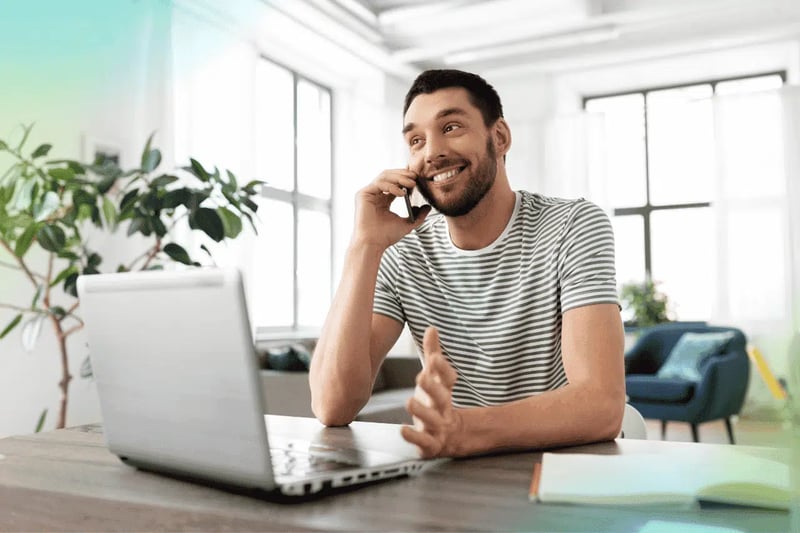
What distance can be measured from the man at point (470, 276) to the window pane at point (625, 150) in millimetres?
5861

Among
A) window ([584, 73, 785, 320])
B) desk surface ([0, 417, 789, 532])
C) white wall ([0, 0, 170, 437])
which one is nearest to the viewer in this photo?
desk surface ([0, 417, 789, 532])

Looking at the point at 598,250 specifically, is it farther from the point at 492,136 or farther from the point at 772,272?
the point at 772,272

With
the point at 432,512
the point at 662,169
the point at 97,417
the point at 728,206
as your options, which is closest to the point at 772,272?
the point at 728,206

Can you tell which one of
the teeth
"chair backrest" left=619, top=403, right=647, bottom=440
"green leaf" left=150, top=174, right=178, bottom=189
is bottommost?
"chair backrest" left=619, top=403, right=647, bottom=440

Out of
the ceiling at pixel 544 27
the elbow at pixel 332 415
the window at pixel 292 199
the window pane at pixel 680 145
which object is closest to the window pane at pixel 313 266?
the window at pixel 292 199

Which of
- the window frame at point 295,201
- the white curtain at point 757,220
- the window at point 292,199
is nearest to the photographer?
the window at point 292,199

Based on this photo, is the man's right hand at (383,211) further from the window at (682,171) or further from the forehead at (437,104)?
the window at (682,171)

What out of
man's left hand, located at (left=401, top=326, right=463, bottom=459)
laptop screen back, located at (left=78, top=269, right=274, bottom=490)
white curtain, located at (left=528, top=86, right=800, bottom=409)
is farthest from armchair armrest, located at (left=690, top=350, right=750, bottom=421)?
laptop screen back, located at (left=78, top=269, right=274, bottom=490)

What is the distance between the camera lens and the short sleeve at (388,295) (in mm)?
1640

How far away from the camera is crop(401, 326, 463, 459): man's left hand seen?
830 millimetres

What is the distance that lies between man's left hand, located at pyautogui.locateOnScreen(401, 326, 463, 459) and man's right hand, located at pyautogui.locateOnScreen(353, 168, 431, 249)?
68 cm

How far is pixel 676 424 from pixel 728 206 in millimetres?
1935

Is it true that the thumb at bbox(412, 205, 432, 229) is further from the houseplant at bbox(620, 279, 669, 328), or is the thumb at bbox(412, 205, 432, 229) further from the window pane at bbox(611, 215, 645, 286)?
the window pane at bbox(611, 215, 645, 286)

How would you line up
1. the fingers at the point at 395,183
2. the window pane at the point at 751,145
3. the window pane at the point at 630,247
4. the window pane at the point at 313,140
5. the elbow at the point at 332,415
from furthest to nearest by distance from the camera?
1. the window pane at the point at 630,247
2. the window pane at the point at 313,140
3. the window pane at the point at 751,145
4. the fingers at the point at 395,183
5. the elbow at the point at 332,415
